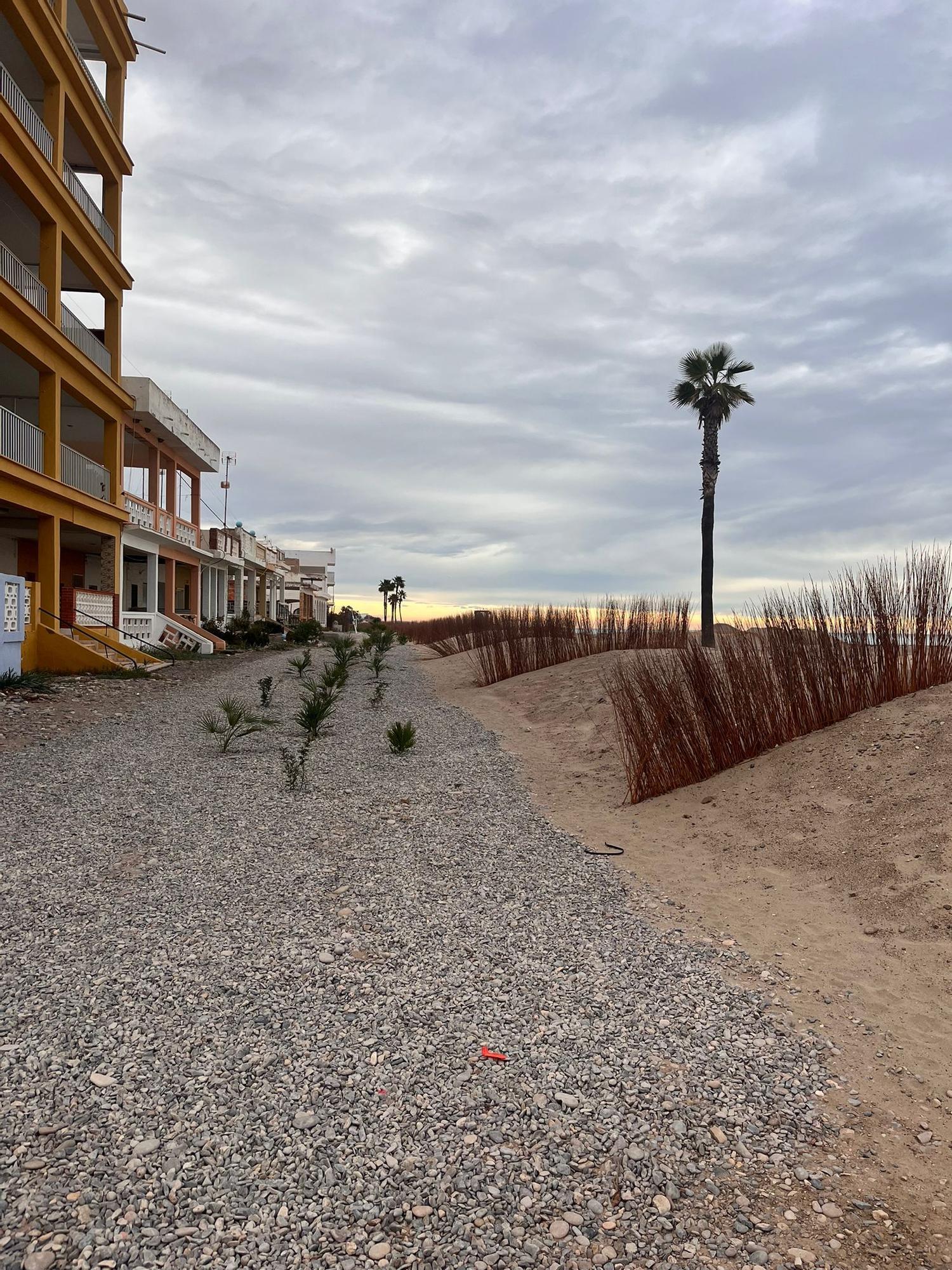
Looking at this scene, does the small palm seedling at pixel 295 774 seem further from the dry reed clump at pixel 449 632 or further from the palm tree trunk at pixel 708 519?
the palm tree trunk at pixel 708 519

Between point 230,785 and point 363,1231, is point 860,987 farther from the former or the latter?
point 230,785

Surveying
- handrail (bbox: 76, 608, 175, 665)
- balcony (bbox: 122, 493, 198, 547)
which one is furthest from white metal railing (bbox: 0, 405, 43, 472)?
balcony (bbox: 122, 493, 198, 547)

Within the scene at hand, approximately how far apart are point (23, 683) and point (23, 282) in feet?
23.2

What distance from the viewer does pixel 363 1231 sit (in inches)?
66.9

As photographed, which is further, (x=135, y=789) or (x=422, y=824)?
(x=135, y=789)

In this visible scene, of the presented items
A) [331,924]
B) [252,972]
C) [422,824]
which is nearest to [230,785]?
[422,824]

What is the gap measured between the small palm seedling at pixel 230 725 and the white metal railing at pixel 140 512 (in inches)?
380

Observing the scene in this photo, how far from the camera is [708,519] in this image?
1903cm

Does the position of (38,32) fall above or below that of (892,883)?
above

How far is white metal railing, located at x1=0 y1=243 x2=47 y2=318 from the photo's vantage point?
11805 millimetres

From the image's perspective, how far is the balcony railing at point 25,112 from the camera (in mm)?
11000

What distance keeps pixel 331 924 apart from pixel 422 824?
5.68ft

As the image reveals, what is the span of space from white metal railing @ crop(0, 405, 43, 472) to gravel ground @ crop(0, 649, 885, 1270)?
29.4 ft

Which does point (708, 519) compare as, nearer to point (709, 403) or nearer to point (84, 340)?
point (709, 403)
